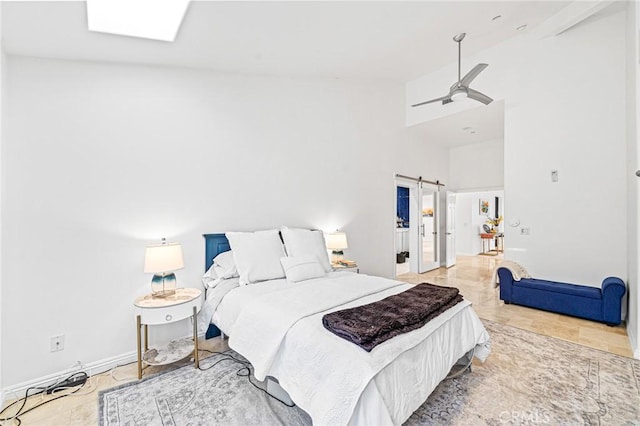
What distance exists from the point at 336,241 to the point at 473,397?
7.68 ft

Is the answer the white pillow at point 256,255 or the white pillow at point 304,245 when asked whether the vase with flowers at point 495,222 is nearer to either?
the white pillow at point 304,245

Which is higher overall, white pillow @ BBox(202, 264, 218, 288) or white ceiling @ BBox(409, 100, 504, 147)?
white ceiling @ BBox(409, 100, 504, 147)

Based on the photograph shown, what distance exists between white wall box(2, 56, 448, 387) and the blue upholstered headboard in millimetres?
82

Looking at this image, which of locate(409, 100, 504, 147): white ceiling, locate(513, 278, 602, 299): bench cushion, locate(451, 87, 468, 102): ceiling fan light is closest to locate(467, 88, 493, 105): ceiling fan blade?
locate(451, 87, 468, 102): ceiling fan light

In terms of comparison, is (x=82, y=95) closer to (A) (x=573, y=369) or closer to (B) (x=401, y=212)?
(A) (x=573, y=369)

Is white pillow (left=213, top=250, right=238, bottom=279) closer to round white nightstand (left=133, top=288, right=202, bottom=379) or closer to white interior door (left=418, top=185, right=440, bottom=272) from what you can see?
round white nightstand (left=133, top=288, right=202, bottom=379)

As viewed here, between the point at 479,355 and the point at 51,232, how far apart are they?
3713 mm

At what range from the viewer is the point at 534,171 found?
174 inches

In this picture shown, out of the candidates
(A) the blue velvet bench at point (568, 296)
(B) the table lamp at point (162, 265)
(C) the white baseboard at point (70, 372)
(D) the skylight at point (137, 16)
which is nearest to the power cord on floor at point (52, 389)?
(C) the white baseboard at point (70, 372)

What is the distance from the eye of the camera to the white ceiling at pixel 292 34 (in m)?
2.03

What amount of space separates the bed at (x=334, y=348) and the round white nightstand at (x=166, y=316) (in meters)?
0.23

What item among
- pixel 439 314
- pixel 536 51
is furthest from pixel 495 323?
pixel 536 51

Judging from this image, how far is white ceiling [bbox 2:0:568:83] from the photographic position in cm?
203

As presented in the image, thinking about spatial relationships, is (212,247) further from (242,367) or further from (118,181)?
(242,367)
